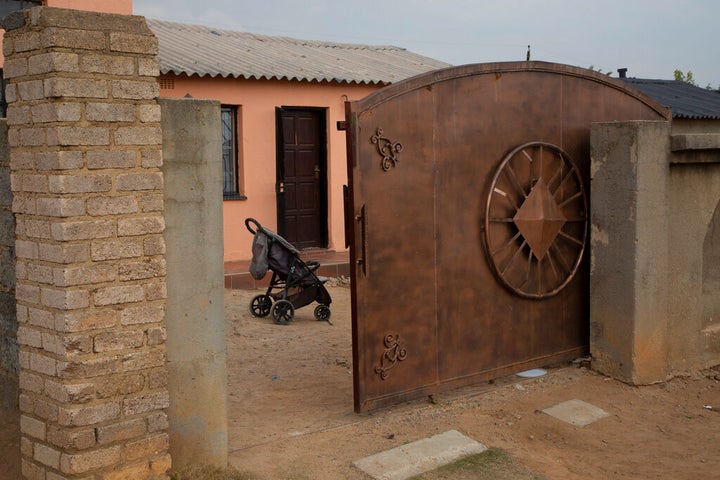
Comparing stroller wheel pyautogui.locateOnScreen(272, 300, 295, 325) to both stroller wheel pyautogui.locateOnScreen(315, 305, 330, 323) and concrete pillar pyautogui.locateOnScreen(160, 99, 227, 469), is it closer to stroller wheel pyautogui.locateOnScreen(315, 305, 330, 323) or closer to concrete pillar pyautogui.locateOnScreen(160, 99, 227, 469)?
stroller wheel pyautogui.locateOnScreen(315, 305, 330, 323)

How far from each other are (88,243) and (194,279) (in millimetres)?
727

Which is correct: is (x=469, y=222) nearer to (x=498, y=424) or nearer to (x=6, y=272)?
(x=498, y=424)

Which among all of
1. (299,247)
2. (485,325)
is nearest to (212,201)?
(485,325)

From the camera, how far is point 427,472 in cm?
519

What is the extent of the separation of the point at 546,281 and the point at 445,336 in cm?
129

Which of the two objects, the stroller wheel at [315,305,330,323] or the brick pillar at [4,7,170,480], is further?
the stroller wheel at [315,305,330,323]

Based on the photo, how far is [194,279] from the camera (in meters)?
4.73

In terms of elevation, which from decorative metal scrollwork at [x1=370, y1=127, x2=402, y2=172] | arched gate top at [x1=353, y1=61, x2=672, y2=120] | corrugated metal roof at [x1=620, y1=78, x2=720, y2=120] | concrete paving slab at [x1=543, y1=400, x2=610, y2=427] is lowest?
concrete paving slab at [x1=543, y1=400, x2=610, y2=427]

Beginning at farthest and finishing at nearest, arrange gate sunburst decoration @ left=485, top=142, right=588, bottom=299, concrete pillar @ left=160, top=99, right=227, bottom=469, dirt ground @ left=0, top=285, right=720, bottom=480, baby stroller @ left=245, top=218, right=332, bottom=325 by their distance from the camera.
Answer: baby stroller @ left=245, top=218, right=332, bottom=325 → gate sunburst decoration @ left=485, top=142, right=588, bottom=299 → dirt ground @ left=0, top=285, right=720, bottom=480 → concrete pillar @ left=160, top=99, right=227, bottom=469

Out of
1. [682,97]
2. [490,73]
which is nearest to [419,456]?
[490,73]

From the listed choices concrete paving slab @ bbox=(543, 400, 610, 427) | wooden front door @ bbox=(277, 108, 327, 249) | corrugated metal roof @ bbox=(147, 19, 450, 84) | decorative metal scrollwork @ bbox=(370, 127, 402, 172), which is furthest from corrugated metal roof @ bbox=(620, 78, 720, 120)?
decorative metal scrollwork @ bbox=(370, 127, 402, 172)

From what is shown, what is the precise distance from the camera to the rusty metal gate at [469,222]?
5895 mm

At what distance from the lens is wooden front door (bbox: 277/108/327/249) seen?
44.7 ft

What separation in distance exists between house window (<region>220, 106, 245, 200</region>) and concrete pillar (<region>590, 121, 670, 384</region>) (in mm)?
7144
